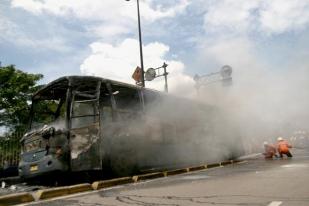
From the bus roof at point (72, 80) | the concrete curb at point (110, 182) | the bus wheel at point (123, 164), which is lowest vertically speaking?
the concrete curb at point (110, 182)

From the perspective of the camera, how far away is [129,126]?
1198 cm

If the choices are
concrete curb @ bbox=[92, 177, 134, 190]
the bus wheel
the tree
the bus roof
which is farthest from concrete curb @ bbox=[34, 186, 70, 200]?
the tree

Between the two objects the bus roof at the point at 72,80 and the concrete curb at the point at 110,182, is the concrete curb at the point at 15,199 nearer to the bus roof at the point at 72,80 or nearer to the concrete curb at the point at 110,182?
the concrete curb at the point at 110,182

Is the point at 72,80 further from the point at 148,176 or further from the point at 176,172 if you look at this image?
the point at 176,172

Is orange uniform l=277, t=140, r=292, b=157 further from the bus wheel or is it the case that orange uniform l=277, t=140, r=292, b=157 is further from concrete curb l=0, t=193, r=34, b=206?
concrete curb l=0, t=193, r=34, b=206

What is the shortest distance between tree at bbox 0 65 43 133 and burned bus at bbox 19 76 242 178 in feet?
42.0

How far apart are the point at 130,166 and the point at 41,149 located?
275 cm

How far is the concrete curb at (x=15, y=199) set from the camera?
6874 mm

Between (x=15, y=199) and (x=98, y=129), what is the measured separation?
3.68m

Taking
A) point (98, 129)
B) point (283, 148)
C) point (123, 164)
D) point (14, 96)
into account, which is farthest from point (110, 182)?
point (14, 96)

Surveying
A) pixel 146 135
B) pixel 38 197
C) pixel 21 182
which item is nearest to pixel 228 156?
pixel 146 135

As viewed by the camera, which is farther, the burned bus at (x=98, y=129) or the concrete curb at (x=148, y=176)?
the concrete curb at (x=148, y=176)

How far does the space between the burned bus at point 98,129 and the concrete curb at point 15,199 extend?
268cm

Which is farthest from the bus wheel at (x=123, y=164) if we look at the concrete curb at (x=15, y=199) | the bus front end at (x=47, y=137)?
the concrete curb at (x=15, y=199)
